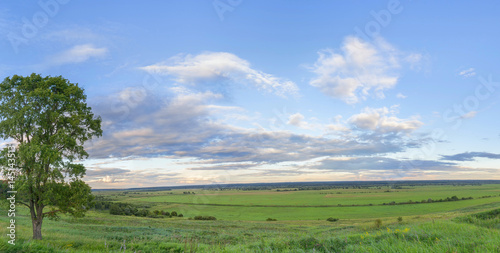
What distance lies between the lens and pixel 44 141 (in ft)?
61.3

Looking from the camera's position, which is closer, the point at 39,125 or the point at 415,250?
the point at 415,250

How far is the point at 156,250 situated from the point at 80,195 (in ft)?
34.9

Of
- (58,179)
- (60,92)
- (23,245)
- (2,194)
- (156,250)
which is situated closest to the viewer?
(23,245)

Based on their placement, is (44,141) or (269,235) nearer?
(44,141)

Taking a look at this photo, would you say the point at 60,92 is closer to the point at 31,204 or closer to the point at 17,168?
the point at 17,168

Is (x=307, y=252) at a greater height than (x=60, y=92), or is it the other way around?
(x=60, y=92)

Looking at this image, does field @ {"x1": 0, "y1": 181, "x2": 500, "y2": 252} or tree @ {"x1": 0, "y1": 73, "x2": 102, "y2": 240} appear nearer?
field @ {"x1": 0, "y1": 181, "x2": 500, "y2": 252}

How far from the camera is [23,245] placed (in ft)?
25.8

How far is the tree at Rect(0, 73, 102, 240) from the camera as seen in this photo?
17.6 metres

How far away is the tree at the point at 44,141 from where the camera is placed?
17.6 meters

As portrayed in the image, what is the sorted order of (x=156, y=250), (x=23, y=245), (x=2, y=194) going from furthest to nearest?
(x=2, y=194) < (x=156, y=250) < (x=23, y=245)

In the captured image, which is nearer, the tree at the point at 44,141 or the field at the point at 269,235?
the field at the point at 269,235

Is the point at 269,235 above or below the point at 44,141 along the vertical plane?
below

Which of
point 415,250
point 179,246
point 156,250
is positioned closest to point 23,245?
point 156,250
